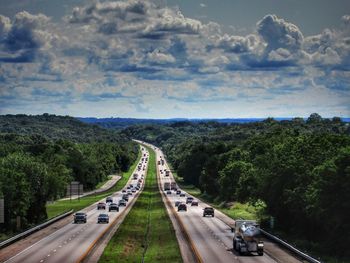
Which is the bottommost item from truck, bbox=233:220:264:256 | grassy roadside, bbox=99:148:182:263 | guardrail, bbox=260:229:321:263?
grassy roadside, bbox=99:148:182:263

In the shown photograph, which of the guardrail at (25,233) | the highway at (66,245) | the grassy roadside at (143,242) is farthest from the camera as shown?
→ the guardrail at (25,233)

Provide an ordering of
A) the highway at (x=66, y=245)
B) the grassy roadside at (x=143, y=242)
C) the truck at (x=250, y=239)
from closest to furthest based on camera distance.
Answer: the highway at (x=66, y=245) → the truck at (x=250, y=239) → the grassy roadside at (x=143, y=242)

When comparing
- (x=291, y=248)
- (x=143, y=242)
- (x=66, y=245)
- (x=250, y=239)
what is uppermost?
(x=250, y=239)

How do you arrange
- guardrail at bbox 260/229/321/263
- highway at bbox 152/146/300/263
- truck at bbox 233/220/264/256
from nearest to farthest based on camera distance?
guardrail at bbox 260/229/321/263 → highway at bbox 152/146/300/263 → truck at bbox 233/220/264/256

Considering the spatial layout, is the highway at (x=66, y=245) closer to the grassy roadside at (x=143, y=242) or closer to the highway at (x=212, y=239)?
the grassy roadside at (x=143, y=242)

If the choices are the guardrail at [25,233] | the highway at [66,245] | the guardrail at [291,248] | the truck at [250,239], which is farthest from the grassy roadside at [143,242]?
the guardrail at [291,248]

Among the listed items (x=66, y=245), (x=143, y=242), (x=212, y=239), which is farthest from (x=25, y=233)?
(x=212, y=239)

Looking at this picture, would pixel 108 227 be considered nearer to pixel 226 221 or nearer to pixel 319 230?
pixel 226 221

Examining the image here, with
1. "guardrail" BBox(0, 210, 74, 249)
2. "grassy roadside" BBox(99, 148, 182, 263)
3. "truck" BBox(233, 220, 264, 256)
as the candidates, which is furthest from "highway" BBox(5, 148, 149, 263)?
"truck" BBox(233, 220, 264, 256)

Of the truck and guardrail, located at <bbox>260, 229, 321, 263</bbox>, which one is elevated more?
A: the truck

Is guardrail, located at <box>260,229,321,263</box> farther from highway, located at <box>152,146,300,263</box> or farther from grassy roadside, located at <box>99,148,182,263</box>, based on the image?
grassy roadside, located at <box>99,148,182,263</box>

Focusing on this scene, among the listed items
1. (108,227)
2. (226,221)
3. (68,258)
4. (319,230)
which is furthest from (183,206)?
(68,258)

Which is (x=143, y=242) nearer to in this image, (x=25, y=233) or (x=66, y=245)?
(x=66, y=245)

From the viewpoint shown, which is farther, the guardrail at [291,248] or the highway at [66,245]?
the highway at [66,245]
